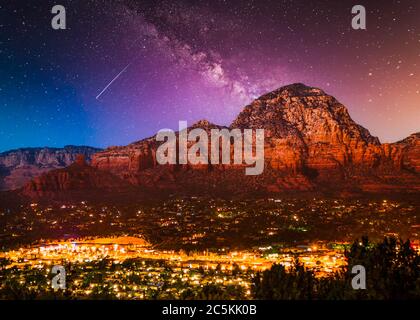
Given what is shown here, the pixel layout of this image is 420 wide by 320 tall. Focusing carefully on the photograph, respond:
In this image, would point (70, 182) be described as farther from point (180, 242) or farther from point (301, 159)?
point (180, 242)

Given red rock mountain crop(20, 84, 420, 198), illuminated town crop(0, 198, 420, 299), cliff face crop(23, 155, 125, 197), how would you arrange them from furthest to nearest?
cliff face crop(23, 155, 125, 197)
red rock mountain crop(20, 84, 420, 198)
illuminated town crop(0, 198, 420, 299)

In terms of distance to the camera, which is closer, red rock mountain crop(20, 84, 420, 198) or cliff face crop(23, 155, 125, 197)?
red rock mountain crop(20, 84, 420, 198)

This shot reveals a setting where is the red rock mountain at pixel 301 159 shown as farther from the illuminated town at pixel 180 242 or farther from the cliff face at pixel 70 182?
the illuminated town at pixel 180 242

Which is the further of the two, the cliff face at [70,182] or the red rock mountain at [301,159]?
the cliff face at [70,182]

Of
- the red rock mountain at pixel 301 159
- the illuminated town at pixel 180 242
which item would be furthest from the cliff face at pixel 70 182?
the illuminated town at pixel 180 242

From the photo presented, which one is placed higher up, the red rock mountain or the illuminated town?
the red rock mountain

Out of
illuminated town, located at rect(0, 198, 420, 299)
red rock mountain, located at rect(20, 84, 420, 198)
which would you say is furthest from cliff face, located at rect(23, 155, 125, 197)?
illuminated town, located at rect(0, 198, 420, 299)

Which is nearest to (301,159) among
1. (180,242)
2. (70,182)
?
(180,242)

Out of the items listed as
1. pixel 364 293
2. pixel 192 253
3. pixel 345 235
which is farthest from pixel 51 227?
pixel 364 293

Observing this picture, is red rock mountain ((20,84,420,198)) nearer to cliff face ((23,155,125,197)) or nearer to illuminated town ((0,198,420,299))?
cliff face ((23,155,125,197))
